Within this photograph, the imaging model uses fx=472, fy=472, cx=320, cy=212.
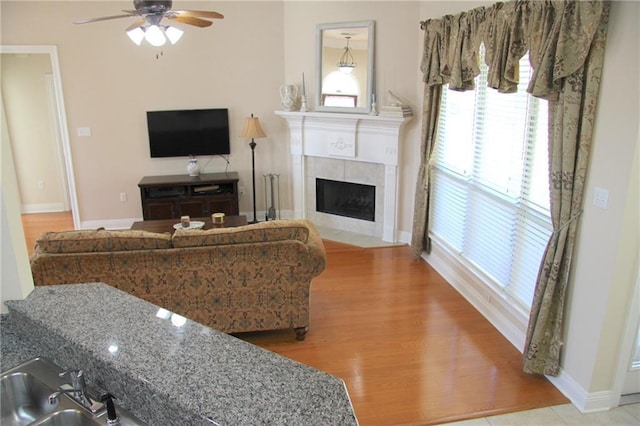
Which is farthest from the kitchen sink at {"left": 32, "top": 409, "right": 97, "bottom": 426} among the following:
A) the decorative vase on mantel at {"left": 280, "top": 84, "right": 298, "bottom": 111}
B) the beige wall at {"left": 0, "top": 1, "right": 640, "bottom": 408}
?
the decorative vase on mantel at {"left": 280, "top": 84, "right": 298, "bottom": 111}

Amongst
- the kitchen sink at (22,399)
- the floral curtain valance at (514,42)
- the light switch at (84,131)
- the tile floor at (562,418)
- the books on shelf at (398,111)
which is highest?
the floral curtain valance at (514,42)

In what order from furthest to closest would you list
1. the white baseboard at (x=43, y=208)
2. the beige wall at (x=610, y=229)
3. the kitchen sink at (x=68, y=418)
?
the white baseboard at (x=43, y=208)
the beige wall at (x=610, y=229)
the kitchen sink at (x=68, y=418)

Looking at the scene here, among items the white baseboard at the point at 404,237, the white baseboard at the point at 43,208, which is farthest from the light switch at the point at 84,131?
the white baseboard at the point at 404,237

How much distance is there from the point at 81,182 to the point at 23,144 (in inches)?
56.8

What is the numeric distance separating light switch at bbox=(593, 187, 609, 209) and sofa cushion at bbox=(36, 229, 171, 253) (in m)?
2.68

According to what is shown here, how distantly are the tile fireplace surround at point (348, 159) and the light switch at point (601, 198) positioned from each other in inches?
108

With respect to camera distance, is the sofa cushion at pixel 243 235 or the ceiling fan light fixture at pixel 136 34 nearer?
the sofa cushion at pixel 243 235

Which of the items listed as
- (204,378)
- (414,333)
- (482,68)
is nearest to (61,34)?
(482,68)

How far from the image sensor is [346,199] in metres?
6.17

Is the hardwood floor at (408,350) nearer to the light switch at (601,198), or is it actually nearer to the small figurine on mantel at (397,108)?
the light switch at (601,198)

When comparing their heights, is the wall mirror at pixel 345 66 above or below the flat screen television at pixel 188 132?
above

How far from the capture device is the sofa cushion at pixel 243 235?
10.6ft

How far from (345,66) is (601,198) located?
3612 mm

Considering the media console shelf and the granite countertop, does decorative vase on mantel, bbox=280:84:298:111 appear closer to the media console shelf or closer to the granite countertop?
the media console shelf
